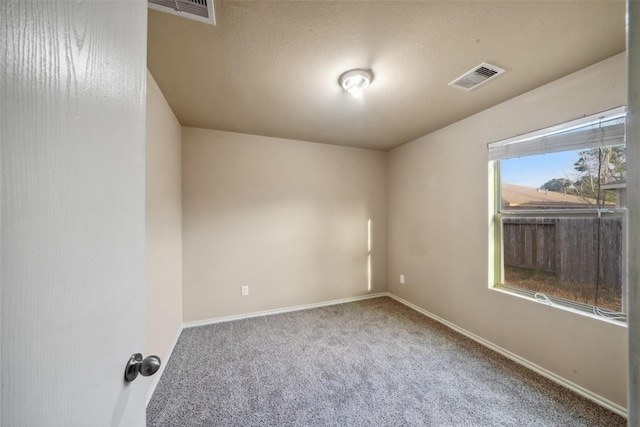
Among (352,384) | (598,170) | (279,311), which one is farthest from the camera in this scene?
(279,311)

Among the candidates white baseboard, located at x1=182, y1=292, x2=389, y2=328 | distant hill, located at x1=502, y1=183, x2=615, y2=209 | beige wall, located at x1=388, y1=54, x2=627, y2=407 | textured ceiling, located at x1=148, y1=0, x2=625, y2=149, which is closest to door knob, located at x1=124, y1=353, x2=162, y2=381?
textured ceiling, located at x1=148, y1=0, x2=625, y2=149

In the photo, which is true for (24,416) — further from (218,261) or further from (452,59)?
(218,261)

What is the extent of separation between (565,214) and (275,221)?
112 inches

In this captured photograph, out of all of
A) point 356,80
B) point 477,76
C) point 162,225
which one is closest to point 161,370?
point 162,225

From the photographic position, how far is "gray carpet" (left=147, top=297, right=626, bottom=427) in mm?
1487

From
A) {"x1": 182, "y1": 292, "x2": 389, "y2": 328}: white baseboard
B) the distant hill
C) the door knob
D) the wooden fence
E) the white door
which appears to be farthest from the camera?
{"x1": 182, "y1": 292, "x2": 389, "y2": 328}: white baseboard

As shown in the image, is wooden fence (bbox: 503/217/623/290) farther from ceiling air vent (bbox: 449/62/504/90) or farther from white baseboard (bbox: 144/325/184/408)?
white baseboard (bbox: 144/325/184/408)

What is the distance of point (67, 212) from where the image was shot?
1.21 ft

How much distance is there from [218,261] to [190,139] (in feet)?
4.90

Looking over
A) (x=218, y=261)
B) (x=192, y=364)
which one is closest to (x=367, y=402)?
(x=192, y=364)

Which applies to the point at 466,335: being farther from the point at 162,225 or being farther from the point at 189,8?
the point at 189,8

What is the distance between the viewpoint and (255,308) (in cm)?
295

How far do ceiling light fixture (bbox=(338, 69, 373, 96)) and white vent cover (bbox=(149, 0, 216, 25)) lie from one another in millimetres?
904

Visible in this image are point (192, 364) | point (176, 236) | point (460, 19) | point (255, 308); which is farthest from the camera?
point (255, 308)
